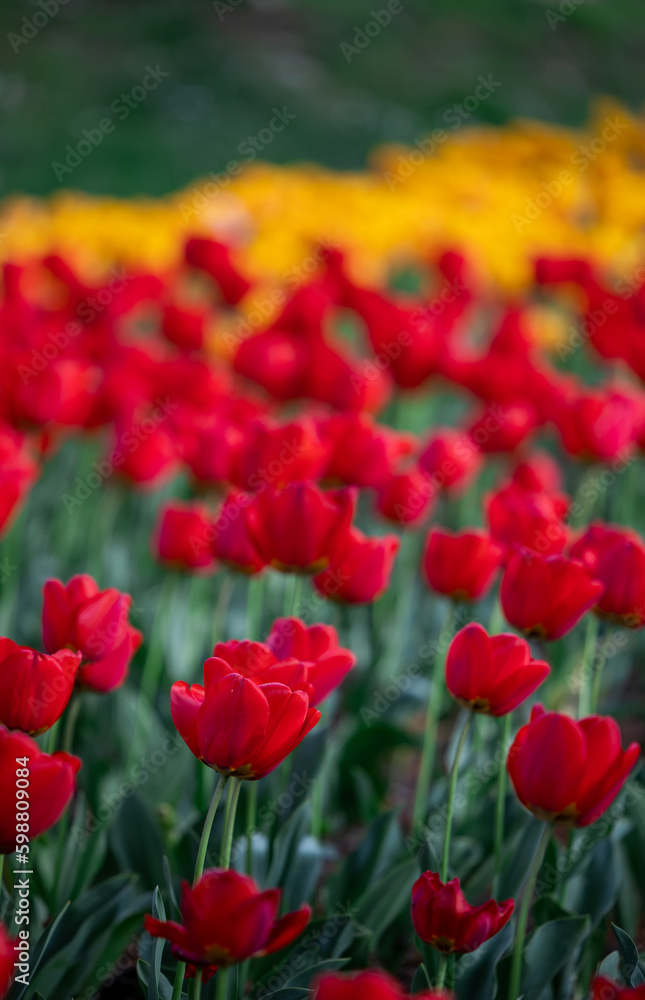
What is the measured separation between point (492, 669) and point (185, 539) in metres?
0.66

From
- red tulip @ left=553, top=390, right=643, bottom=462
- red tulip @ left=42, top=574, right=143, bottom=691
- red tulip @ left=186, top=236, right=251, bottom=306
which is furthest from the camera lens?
red tulip @ left=186, top=236, right=251, bottom=306

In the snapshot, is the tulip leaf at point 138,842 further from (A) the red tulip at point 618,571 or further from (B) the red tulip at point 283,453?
(A) the red tulip at point 618,571

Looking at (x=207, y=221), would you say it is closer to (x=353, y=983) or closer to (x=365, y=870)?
(x=365, y=870)

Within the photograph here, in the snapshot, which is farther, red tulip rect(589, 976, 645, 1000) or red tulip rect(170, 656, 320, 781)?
red tulip rect(170, 656, 320, 781)

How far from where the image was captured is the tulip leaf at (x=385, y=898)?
1.17 meters

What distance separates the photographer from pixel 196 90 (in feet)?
35.0

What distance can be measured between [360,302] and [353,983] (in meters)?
2.10

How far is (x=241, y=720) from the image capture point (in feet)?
2.50

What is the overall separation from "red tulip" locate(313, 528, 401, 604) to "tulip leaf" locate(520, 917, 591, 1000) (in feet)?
1.38

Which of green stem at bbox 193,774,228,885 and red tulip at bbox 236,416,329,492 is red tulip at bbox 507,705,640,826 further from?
red tulip at bbox 236,416,329,492

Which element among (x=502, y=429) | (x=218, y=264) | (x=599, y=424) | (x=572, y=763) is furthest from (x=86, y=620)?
(x=218, y=264)

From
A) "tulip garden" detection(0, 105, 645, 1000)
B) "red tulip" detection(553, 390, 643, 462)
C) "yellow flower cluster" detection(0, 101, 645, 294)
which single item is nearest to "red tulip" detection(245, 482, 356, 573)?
"tulip garden" detection(0, 105, 645, 1000)

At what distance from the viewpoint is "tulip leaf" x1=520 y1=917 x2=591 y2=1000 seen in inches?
40.4

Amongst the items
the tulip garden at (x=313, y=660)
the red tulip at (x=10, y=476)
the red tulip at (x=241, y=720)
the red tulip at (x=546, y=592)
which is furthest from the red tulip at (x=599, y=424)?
the red tulip at (x=241, y=720)
